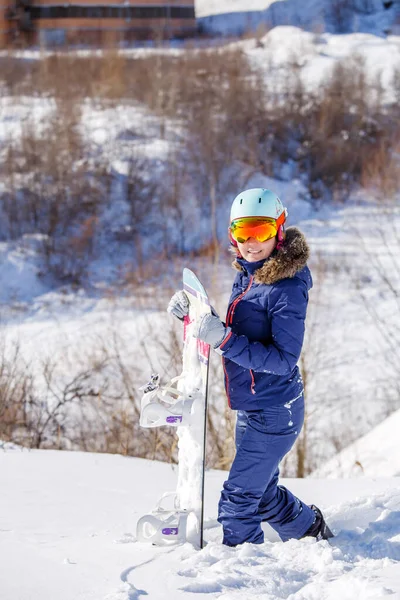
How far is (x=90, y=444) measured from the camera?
10711mm

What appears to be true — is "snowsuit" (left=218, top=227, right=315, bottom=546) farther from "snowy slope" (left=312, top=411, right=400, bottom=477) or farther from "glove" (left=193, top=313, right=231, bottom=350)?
"snowy slope" (left=312, top=411, right=400, bottom=477)

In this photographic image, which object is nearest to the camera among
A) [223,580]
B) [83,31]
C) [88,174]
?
[223,580]

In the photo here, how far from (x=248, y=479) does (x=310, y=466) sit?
878cm

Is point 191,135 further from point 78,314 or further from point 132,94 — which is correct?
point 78,314

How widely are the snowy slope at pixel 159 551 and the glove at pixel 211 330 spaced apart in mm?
741

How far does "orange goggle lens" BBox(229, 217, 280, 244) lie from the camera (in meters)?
3.00

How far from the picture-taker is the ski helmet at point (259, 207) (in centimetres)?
302

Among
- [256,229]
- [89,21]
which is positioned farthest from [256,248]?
[89,21]

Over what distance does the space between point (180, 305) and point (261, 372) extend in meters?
0.43

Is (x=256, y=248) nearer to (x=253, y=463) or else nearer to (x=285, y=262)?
(x=285, y=262)

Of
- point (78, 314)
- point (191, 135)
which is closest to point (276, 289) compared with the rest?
point (78, 314)

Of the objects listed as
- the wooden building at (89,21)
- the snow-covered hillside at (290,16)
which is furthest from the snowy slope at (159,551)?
the wooden building at (89,21)

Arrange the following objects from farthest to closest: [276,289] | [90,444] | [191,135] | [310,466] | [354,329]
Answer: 1. [191,135]
2. [354,329]
3. [310,466]
4. [90,444]
5. [276,289]

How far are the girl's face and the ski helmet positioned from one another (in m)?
0.03
